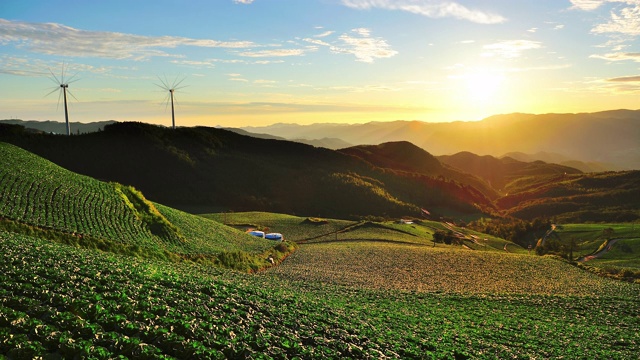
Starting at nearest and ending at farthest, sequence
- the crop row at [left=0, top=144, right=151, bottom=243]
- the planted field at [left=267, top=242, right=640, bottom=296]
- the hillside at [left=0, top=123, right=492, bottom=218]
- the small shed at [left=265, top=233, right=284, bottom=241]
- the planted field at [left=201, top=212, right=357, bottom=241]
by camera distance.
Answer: the crop row at [left=0, top=144, right=151, bottom=243] < the planted field at [left=267, top=242, right=640, bottom=296] < the small shed at [left=265, top=233, right=284, bottom=241] < the planted field at [left=201, top=212, right=357, bottom=241] < the hillside at [left=0, top=123, right=492, bottom=218]

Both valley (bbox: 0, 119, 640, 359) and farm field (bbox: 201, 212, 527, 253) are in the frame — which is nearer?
valley (bbox: 0, 119, 640, 359)

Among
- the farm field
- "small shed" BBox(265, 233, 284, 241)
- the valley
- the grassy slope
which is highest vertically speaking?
the valley

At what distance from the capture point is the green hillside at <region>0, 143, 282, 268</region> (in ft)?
157

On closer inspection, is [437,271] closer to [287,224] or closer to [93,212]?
[93,212]

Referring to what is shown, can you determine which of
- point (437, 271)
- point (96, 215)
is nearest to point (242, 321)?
point (96, 215)

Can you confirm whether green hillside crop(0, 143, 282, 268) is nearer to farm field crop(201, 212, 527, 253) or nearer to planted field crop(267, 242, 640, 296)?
planted field crop(267, 242, 640, 296)

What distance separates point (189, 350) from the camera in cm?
1722

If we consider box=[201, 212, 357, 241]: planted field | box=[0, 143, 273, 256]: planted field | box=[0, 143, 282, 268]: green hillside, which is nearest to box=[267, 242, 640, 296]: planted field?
box=[0, 143, 282, 268]: green hillside

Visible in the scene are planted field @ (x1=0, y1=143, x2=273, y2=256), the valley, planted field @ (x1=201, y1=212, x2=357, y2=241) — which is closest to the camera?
the valley

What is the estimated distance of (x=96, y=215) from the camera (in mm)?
55219

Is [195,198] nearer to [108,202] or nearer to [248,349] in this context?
[108,202]

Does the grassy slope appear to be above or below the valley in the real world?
below

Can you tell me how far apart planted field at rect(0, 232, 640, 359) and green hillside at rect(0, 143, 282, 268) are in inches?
604

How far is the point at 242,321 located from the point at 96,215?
134 feet
